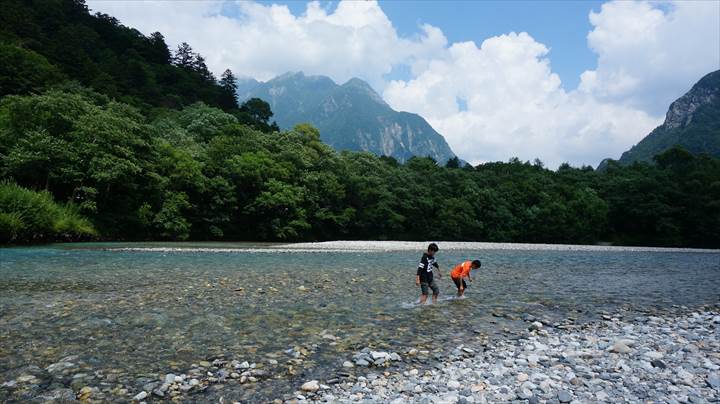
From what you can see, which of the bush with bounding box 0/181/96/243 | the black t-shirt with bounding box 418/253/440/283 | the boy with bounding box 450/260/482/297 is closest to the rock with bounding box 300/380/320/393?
the black t-shirt with bounding box 418/253/440/283

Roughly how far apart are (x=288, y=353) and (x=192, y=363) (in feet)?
6.24

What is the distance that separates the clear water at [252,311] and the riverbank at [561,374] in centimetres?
101

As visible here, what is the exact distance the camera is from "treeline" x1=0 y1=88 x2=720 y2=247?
139ft

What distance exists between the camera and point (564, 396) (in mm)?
6141

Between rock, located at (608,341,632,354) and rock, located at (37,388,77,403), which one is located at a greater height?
rock, located at (608,341,632,354)

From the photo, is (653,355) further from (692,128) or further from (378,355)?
(692,128)

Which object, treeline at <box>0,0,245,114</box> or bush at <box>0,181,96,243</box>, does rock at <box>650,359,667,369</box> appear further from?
treeline at <box>0,0,245,114</box>

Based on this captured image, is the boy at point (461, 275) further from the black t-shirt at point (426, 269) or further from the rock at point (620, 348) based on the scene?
the rock at point (620, 348)

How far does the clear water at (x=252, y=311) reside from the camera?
7.87 meters

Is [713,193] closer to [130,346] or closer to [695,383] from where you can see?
[695,383]

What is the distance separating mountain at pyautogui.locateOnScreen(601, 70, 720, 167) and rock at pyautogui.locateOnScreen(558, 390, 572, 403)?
162618 mm

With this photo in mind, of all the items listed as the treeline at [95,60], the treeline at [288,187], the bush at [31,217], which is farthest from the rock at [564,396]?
the treeline at [95,60]

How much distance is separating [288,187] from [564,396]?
55.5m

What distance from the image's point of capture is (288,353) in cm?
822
